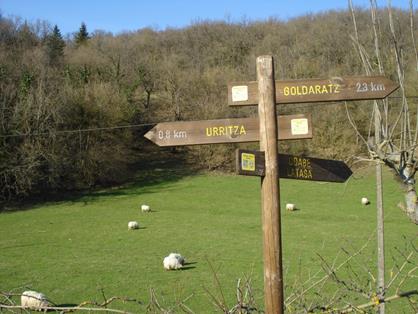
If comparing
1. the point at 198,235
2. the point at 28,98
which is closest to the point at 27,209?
the point at 28,98

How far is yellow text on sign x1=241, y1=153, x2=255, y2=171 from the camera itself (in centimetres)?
326

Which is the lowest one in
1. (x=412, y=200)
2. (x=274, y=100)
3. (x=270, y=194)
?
(x=412, y=200)

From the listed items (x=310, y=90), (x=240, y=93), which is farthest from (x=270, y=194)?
(x=310, y=90)

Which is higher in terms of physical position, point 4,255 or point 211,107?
point 211,107

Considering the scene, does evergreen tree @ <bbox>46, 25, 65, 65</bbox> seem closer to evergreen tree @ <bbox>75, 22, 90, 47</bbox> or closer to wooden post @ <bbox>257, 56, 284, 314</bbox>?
evergreen tree @ <bbox>75, 22, 90, 47</bbox>

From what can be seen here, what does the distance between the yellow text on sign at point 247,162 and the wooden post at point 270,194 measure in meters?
0.14

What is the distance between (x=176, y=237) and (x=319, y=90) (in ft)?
52.6

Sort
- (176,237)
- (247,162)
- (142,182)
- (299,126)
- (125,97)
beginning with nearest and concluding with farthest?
(247,162), (299,126), (176,237), (142,182), (125,97)

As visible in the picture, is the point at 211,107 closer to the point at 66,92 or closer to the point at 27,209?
the point at 66,92

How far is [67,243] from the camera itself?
60.7 ft

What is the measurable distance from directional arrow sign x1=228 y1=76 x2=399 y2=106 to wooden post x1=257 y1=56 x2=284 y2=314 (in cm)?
15

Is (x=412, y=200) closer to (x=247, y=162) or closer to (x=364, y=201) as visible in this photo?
(x=247, y=162)

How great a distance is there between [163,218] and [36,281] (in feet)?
38.1

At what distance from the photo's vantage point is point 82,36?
243ft
